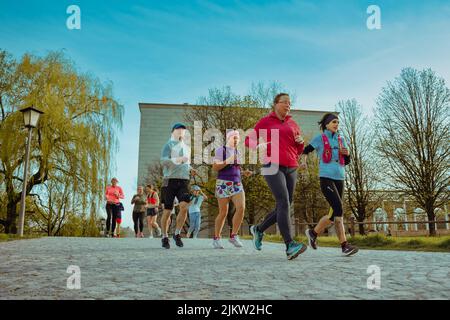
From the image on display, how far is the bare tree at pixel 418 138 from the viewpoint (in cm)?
2042

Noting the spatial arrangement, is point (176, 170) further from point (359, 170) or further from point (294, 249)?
point (359, 170)

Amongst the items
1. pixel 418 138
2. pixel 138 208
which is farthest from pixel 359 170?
pixel 138 208

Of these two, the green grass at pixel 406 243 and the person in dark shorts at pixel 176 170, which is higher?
the person in dark shorts at pixel 176 170

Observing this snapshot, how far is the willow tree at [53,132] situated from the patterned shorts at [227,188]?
34.9 feet

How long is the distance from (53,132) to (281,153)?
43.9 feet

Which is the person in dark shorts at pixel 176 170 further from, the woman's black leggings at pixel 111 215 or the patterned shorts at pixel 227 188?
the woman's black leggings at pixel 111 215

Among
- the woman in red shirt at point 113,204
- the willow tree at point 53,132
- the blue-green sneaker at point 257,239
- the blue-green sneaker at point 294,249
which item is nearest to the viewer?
the blue-green sneaker at point 294,249

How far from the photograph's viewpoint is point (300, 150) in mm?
5469

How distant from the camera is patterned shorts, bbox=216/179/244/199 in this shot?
6.93m

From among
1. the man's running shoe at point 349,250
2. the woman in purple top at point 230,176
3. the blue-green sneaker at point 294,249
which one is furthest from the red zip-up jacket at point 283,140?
the woman in purple top at point 230,176

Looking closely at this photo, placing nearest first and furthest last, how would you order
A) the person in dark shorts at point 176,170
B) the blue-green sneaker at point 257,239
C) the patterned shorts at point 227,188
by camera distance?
the blue-green sneaker at point 257,239
the person in dark shorts at point 176,170
the patterned shorts at point 227,188

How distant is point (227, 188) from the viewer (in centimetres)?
695
